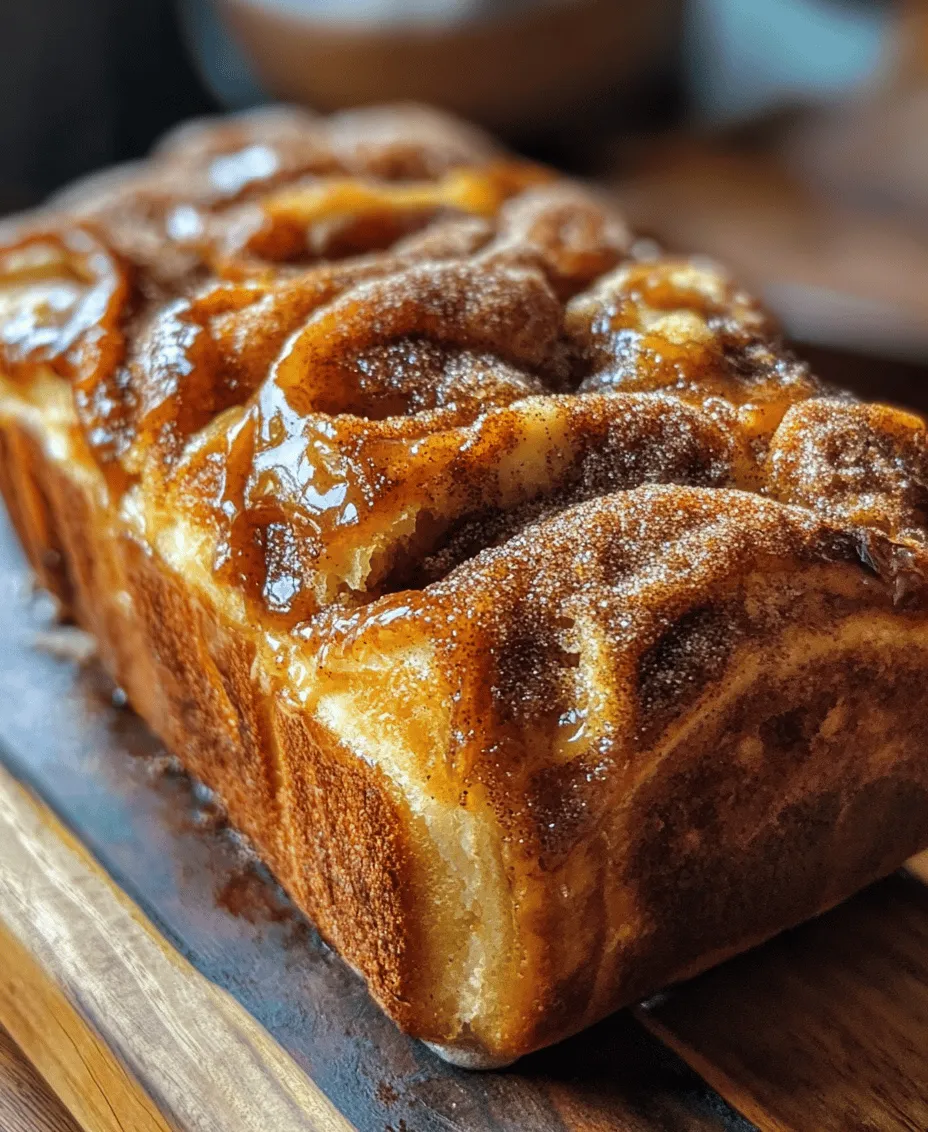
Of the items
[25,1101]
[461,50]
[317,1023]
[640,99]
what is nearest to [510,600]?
[317,1023]

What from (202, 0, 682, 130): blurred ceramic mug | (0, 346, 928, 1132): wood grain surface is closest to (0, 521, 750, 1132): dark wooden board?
(0, 346, 928, 1132): wood grain surface

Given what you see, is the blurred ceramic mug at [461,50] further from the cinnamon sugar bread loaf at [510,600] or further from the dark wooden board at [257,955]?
the dark wooden board at [257,955]

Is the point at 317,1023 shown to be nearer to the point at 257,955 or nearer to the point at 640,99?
the point at 257,955

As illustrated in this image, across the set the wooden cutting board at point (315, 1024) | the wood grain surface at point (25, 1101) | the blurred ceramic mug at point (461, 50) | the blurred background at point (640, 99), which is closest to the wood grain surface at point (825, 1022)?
the wooden cutting board at point (315, 1024)

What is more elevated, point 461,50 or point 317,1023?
point 461,50

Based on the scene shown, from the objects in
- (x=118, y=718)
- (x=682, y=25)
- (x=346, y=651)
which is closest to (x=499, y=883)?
(x=346, y=651)

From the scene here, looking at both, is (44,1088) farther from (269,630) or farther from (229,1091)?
(269,630)
